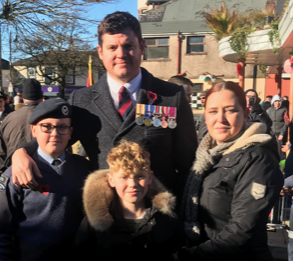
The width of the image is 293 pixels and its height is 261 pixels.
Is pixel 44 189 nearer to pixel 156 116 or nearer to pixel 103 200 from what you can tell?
pixel 103 200

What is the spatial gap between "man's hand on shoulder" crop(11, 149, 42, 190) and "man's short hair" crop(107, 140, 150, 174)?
45cm

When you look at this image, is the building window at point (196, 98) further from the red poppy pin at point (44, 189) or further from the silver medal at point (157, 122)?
the red poppy pin at point (44, 189)

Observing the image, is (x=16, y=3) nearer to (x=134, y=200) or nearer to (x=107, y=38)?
(x=107, y=38)

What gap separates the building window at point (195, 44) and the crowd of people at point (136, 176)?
1893 centimetres

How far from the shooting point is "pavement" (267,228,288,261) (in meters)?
3.96

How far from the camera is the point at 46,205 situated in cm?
204

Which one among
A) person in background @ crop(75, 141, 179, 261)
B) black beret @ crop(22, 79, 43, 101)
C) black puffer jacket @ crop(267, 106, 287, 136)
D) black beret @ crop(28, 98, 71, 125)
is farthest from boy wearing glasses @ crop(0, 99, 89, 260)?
black puffer jacket @ crop(267, 106, 287, 136)

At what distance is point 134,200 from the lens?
1875 millimetres

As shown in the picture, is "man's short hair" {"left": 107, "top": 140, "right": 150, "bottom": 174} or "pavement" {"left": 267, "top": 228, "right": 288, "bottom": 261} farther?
"pavement" {"left": 267, "top": 228, "right": 288, "bottom": 261}

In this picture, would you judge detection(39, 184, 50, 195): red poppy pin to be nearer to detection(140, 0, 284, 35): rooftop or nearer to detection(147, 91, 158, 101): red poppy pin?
detection(147, 91, 158, 101): red poppy pin

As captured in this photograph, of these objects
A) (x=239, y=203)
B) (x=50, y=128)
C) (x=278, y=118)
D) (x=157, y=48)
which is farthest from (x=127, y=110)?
(x=157, y=48)

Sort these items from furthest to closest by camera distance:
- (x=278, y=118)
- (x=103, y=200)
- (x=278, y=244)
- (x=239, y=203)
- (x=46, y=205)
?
(x=278, y=118) < (x=278, y=244) < (x=46, y=205) < (x=103, y=200) < (x=239, y=203)

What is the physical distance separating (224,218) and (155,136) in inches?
26.0

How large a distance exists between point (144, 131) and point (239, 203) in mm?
756
